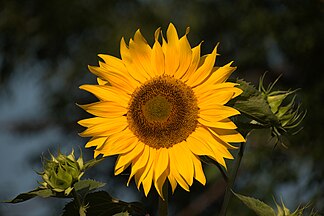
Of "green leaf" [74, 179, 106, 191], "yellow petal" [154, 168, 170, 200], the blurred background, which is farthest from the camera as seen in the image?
the blurred background

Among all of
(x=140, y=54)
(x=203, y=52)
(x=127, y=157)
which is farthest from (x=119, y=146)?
(x=203, y=52)

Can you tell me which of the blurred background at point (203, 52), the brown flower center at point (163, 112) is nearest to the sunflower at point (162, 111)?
the brown flower center at point (163, 112)

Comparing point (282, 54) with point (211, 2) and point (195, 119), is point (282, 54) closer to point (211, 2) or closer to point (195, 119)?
point (211, 2)

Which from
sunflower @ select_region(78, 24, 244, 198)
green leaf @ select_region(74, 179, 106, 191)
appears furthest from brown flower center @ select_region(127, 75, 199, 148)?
green leaf @ select_region(74, 179, 106, 191)

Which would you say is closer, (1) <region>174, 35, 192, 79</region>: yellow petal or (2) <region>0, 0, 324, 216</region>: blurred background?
(1) <region>174, 35, 192, 79</region>: yellow petal

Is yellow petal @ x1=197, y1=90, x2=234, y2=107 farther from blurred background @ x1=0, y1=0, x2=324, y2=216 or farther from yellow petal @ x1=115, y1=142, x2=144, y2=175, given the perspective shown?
blurred background @ x1=0, y1=0, x2=324, y2=216

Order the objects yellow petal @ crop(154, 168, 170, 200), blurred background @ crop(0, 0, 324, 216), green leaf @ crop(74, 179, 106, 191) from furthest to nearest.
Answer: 1. blurred background @ crop(0, 0, 324, 216)
2. green leaf @ crop(74, 179, 106, 191)
3. yellow petal @ crop(154, 168, 170, 200)

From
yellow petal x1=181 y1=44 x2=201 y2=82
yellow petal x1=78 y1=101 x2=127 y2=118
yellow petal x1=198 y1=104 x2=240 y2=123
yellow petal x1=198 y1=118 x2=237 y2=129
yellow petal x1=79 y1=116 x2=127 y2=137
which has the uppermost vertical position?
yellow petal x1=181 y1=44 x2=201 y2=82

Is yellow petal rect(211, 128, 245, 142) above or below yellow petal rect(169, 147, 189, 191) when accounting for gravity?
above

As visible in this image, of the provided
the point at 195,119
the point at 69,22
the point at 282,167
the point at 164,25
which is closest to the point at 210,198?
the point at 282,167
